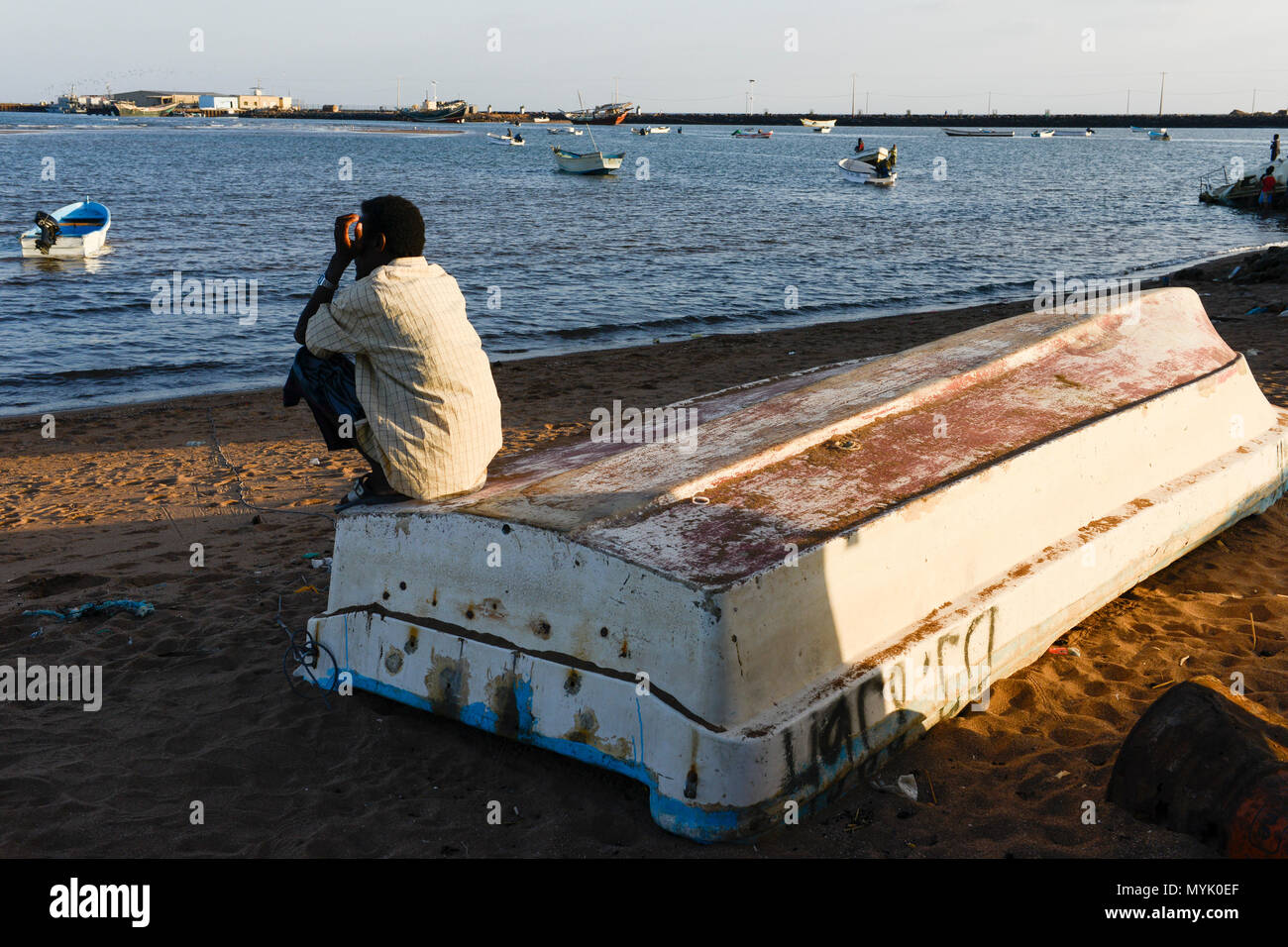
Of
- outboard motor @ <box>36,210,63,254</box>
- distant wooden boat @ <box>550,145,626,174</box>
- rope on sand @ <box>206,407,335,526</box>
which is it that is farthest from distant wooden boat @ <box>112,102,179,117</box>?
rope on sand @ <box>206,407,335,526</box>

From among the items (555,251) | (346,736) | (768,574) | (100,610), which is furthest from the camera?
(555,251)

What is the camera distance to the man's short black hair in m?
3.69

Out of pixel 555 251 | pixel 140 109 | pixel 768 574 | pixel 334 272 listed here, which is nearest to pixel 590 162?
pixel 555 251

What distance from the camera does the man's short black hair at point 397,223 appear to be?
145 inches

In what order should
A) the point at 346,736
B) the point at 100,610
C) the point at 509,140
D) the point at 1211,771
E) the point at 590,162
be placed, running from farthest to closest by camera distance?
1. the point at 509,140
2. the point at 590,162
3. the point at 100,610
4. the point at 346,736
5. the point at 1211,771

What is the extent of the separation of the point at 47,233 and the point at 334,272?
19918 millimetres

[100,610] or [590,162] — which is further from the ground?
[590,162]

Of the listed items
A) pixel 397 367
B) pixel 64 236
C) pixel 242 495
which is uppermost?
pixel 64 236

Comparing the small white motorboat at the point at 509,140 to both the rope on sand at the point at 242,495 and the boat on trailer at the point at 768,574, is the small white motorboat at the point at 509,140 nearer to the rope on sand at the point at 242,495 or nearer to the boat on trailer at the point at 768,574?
the rope on sand at the point at 242,495

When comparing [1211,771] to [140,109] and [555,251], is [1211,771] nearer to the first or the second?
[555,251]

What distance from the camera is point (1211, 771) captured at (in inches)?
115

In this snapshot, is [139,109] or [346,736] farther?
[139,109]
